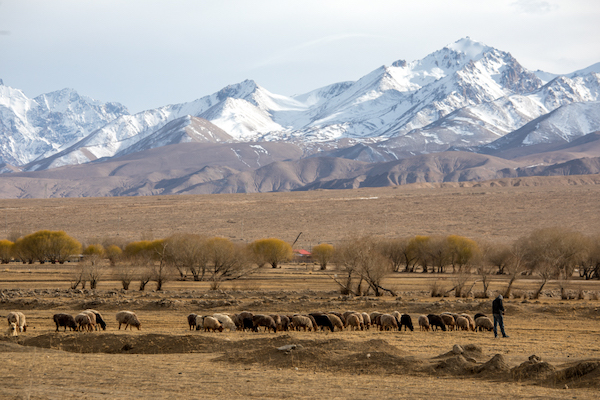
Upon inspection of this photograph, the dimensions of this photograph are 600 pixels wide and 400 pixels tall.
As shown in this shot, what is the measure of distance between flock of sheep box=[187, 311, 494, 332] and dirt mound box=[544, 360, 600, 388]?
972 cm

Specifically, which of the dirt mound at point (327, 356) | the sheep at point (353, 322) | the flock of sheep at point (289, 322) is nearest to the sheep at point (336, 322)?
the flock of sheep at point (289, 322)

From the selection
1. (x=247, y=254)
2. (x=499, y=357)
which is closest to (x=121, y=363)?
(x=499, y=357)

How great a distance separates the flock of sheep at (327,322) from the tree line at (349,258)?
12.7 m

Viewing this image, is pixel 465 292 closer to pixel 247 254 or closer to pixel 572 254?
pixel 572 254

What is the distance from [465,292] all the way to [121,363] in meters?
27.2

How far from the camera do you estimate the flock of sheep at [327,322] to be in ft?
77.3

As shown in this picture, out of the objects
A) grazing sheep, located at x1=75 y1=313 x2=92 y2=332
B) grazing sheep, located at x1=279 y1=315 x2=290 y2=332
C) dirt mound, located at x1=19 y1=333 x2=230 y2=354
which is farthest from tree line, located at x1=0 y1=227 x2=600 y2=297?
dirt mound, located at x1=19 y1=333 x2=230 y2=354

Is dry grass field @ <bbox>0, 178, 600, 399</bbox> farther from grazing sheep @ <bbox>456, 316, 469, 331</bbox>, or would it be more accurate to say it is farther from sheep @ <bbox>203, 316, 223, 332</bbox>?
grazing sheep @ <bbox>456, 316, 469, 331</bbox>

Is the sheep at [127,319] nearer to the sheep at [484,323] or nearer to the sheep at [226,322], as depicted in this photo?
the sheep at [226,322]

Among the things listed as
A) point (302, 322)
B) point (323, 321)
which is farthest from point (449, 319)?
point (302, 322)

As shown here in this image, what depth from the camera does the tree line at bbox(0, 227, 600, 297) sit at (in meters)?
39.7

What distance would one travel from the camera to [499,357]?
1541 cm

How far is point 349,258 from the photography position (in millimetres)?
39531

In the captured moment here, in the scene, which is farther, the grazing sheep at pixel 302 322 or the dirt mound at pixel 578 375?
the grazing sheep at pixel 302 322
